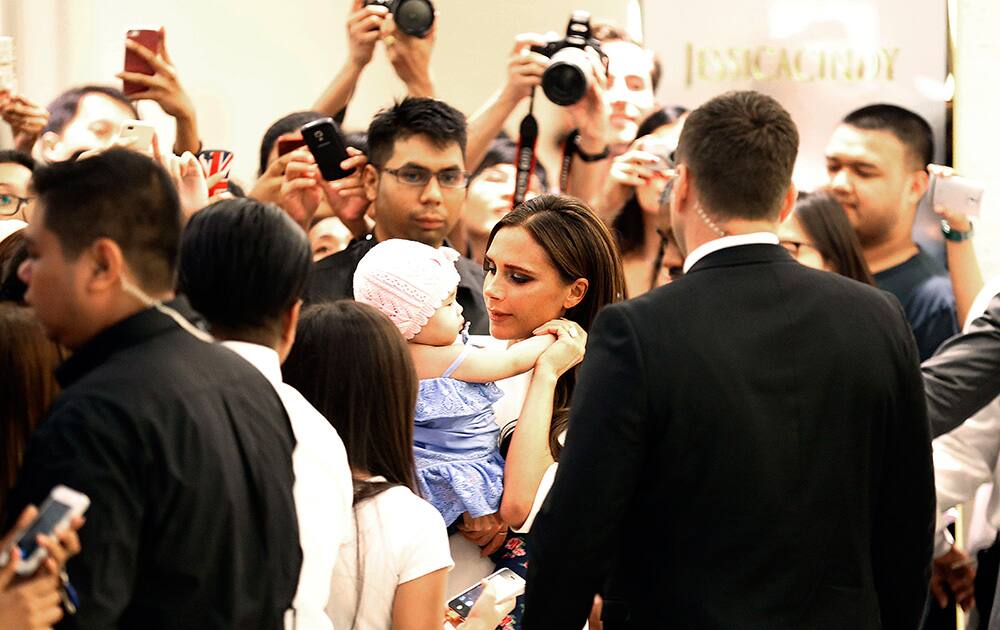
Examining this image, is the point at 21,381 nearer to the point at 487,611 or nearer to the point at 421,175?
the point at 487,611

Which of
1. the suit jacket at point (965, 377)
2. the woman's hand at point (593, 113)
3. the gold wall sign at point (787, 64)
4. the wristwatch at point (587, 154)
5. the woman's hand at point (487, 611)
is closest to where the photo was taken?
the woman's hand at point (487, 611)

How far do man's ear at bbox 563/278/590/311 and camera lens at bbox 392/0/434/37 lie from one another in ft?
4.67

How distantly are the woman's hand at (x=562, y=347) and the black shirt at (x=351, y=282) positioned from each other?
693 millimetres

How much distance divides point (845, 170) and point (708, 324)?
2.37m

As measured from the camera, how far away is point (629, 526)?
6.55ft

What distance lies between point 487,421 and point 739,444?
2.20 feet

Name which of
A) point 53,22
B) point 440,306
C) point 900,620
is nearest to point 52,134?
point 440,306

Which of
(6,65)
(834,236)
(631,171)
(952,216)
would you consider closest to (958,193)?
(952,216)

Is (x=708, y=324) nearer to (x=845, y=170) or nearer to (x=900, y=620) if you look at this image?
(x=900, y=620)

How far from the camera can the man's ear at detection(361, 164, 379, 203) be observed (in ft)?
10.9

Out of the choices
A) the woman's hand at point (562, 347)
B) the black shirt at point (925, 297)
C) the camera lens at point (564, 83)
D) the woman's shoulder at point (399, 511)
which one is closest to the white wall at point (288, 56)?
the camera lens at point (564, 83)

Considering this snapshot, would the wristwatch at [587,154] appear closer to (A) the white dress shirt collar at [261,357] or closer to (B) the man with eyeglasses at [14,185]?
(B) the man with eyeglasses at [14,185]

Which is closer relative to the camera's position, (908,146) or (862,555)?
(862,555)

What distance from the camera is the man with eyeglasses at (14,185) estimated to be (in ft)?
10.4
